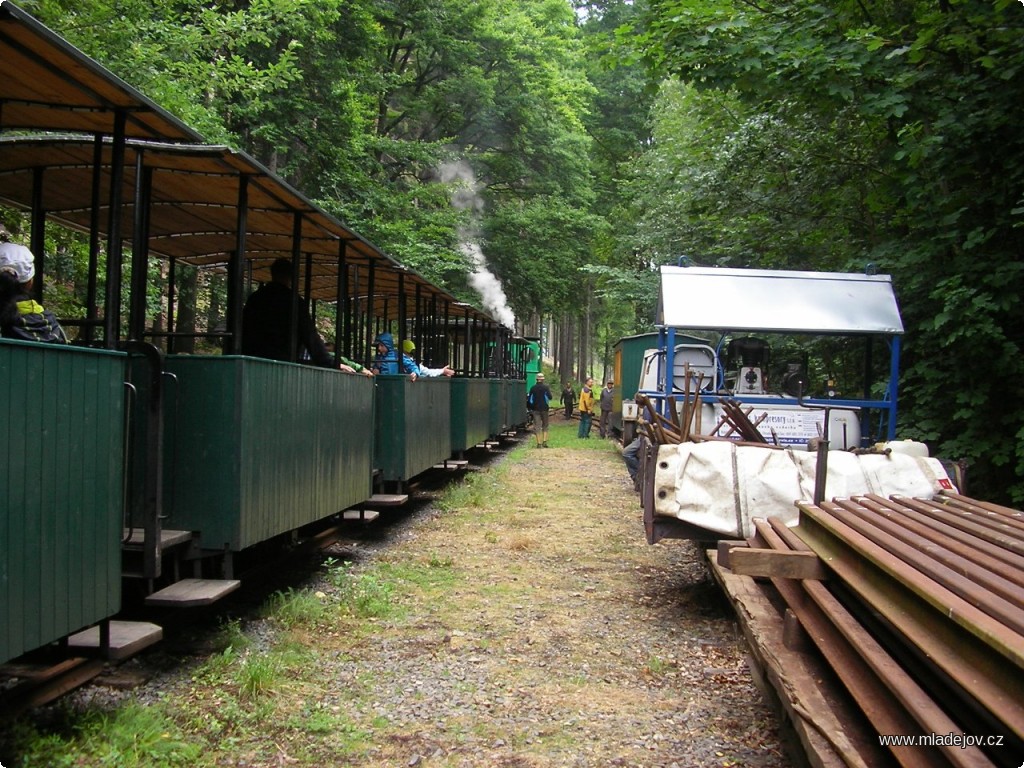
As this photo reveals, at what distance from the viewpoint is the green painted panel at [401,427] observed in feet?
31.9

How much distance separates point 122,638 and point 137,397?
4.67ft

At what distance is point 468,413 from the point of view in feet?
49.1

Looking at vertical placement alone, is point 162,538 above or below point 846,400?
below

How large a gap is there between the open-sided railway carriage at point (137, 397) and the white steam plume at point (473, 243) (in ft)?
59.1

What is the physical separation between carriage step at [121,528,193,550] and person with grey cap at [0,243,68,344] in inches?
44.1

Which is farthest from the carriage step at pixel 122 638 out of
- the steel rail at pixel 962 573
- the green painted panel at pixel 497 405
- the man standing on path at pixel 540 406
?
the man standing on path at pixel 540 406

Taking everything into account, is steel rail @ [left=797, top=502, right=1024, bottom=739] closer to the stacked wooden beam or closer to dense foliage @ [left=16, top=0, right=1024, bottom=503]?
the stacked wooden beam

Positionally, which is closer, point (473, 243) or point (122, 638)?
point (122, 638)

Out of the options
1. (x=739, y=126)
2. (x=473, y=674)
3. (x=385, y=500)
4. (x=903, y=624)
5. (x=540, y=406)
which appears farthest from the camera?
(x=540, y=406)

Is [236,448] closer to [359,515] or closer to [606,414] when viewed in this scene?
[359,515]

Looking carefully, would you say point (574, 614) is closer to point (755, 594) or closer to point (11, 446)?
point (755, 594)

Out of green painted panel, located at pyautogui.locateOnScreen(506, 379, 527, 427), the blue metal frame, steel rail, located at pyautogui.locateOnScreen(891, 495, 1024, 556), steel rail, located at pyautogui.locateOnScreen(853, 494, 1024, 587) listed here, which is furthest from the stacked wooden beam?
green painted panel, located at pyautogui.locateOnScreen(506, 379, 527, 427)

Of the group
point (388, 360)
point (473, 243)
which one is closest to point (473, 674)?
point (388, 360)

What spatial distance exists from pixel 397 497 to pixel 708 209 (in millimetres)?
8105
